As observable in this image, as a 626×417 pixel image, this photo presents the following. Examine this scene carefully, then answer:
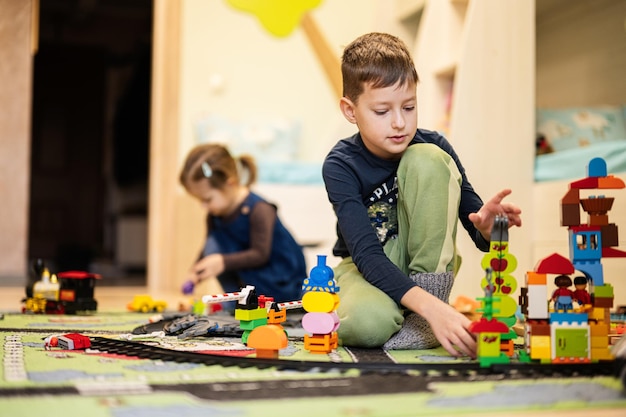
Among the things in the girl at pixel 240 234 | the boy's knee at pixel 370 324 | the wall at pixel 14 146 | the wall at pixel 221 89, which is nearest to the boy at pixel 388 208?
the boy's knee at pixel 370 324

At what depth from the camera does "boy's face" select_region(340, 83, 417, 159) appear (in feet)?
3.69

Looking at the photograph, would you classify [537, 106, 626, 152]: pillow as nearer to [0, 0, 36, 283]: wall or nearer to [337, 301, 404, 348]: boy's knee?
[337, 301, 404, 348]: boy's knee

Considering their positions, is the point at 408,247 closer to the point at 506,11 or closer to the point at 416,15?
the point at 506,11

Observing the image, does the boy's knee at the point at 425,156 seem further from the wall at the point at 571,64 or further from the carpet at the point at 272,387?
the wall at the point at 571,64

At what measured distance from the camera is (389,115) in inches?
44.8

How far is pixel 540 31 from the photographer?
1.91 meters

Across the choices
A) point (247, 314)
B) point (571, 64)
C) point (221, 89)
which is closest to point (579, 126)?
point (571, 64)

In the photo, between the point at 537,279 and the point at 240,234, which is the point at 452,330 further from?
the point at 240,234

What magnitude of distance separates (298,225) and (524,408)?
2.12 meters

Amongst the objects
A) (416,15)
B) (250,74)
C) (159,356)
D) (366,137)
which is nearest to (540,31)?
(416,15)

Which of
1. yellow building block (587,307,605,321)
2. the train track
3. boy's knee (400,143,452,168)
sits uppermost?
boy's knee (400,143,452,168)

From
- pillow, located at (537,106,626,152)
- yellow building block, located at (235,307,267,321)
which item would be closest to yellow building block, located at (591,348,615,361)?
yellow building block, located at (235,307,267,321)

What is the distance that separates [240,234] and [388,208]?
835 mm

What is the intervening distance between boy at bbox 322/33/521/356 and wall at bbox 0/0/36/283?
9.24ft
